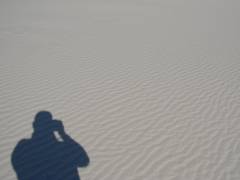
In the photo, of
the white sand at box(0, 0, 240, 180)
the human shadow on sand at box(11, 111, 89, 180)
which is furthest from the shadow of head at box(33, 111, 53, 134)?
the white sand at box(0, 0, 240, 180)

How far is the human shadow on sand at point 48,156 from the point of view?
345 centimetres

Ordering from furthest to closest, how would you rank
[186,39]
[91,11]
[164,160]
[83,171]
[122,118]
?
1. [91,11]
2. [186,39]
3. [122,118]
4. [164,160]
5. [83,171]

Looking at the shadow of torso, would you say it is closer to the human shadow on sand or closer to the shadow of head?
the human shadow on sand

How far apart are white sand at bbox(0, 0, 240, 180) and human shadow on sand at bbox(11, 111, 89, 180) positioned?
5.8 inches

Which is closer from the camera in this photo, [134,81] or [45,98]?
[45,98]

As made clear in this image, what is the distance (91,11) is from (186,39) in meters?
7.03

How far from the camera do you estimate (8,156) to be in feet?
12.1

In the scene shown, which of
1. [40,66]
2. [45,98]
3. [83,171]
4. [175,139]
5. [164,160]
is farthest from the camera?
[40,66]

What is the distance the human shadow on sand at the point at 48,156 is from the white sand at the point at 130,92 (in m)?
0.15

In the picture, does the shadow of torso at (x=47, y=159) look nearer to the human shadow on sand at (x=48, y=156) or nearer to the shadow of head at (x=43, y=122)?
the human shadow on sand at (x=48, y=156)

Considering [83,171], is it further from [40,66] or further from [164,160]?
[40,66]

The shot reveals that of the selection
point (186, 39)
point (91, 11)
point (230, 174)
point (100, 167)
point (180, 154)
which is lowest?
point (230, 174)

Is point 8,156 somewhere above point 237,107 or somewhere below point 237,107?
above

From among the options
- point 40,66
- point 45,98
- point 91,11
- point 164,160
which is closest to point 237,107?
point 164,160
